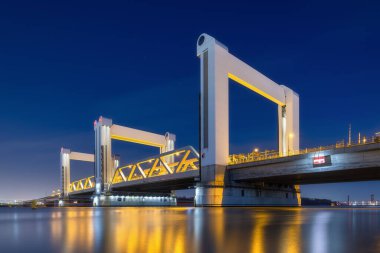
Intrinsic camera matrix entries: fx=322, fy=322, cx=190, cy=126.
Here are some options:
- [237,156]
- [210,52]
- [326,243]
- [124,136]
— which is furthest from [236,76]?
[124,136]

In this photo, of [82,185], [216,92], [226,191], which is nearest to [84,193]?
[82,185]

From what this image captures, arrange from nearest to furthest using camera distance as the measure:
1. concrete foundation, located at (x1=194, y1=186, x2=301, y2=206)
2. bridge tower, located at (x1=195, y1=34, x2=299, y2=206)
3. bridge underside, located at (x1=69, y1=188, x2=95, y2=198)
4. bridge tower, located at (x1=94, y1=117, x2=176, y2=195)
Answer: concrete foundation, located at (x1=194, y1=186, x2=301, y2=206) < bridge tower, located at (x1=195, y1=34, x2=299, y2=206) < bridge tower, located at (x1=94, y1=117, x2=176, y2=195) < bridge underside, located at (x1=69, y1=188, x2=95, y2=198)

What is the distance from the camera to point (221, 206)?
2030 inches

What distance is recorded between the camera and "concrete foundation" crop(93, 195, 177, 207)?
10194 centimetres

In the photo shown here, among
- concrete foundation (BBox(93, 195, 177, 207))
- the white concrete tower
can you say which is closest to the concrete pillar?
concrete foundation (BBox(93, 195, 177, 207))

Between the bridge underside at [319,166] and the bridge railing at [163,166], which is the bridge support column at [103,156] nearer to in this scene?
the bridge railing at [163,166]

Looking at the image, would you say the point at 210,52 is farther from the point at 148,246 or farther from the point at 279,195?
the point at 148,246

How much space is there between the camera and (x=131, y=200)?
365ft

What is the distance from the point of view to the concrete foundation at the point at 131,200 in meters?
102

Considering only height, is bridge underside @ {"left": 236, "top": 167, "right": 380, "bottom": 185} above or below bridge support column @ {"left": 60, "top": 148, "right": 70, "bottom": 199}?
above

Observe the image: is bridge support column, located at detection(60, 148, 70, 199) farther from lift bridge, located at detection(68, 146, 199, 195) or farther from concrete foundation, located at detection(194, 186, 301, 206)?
concrete foundation, located at detection(194, 186, 301, 206)

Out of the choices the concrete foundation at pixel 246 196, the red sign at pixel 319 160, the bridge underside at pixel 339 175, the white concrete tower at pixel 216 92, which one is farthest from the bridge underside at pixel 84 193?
the red sign at pixel 319 160

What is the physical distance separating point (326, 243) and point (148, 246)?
5.41 metres

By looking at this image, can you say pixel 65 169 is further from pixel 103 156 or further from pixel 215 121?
pixel 215 121
